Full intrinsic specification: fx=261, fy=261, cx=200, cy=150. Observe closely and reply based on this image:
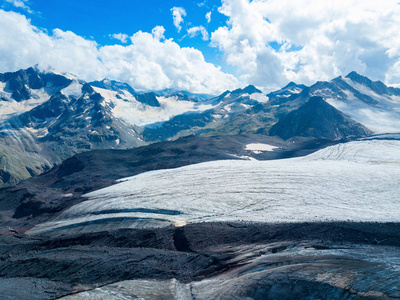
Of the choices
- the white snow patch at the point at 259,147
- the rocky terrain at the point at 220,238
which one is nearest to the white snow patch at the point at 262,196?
the rocky terrain at the point at 220,238

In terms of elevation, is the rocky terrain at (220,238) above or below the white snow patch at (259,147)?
below

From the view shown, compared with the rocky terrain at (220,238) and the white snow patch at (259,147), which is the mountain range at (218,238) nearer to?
the rocky terrain at (220,238)

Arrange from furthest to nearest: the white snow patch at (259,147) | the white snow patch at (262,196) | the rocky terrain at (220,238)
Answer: the white snow patch at (259,147), the white snow patch at (262,196), the rocky terrain at (220,238)

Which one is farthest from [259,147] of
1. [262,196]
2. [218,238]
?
[218,238]

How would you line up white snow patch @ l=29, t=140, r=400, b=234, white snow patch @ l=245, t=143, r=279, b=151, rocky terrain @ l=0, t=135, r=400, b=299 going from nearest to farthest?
rocky terrain @ l=0, t=135, r=400, b=299, white snow patch @ l=29, t=140, r=400, b=234, white snow patch @ l=245, t=143, r=279, b=151

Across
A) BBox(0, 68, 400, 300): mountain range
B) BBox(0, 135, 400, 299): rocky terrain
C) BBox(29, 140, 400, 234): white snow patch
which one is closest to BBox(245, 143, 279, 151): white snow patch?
BBox(0, 68, 400, 300): mountain range

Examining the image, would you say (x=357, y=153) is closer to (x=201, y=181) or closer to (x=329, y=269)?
(x=201, y=181)

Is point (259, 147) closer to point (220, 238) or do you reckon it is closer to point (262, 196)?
point (262, 196)

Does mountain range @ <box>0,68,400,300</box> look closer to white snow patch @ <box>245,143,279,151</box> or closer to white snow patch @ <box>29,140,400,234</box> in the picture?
white snow patch @ <box>29,140,400,234</box>

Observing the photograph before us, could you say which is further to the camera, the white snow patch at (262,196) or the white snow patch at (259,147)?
the white snow patch at (259,147)

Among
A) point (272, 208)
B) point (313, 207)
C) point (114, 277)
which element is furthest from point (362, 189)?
point (114, 277)

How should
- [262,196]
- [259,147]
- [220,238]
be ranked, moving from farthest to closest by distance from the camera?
[259,147] → [262,196] → [220,238]

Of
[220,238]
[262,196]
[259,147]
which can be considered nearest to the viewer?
[220,238]
